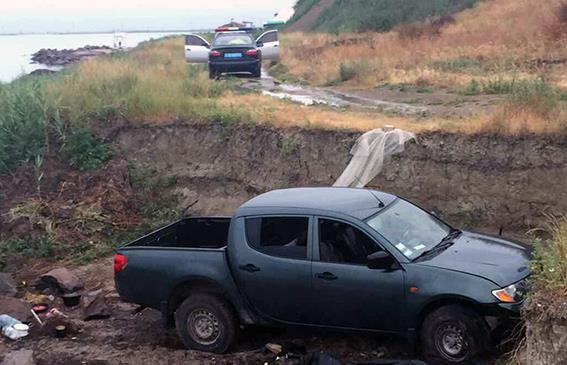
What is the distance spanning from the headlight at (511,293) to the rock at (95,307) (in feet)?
18.5

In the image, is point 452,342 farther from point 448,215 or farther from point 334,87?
point 334,87

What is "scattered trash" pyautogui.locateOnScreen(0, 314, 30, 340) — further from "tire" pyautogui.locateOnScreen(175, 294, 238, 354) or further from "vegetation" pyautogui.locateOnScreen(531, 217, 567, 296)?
"vegetation" pyautogui.locateOnScreen(531, 217, 567, 296)

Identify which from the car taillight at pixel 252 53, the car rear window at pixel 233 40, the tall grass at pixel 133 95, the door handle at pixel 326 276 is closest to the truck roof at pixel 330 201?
the door handle at pixel 326 276

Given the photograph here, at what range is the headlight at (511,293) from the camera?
716 centimetres

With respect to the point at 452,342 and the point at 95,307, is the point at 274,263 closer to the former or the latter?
the point at 452,342

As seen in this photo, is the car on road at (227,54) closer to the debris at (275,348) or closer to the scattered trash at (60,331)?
the scattered trash at (60,331)

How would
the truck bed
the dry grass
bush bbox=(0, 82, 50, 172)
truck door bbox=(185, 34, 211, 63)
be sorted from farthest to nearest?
truck door bbox=(185, 34, 211, 63)
the dry grass
bush bbox=(0, 82, 50, 172)
the truck bed

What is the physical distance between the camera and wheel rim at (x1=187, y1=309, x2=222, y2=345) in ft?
28.7

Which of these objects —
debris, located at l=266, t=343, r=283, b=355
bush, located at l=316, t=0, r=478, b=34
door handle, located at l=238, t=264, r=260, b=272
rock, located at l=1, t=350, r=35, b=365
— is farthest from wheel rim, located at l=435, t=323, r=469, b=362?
bush, located at l=316, t=0, r=478, b=34

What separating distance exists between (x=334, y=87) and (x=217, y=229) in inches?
592

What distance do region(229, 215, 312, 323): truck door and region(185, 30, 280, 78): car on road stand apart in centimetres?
1735

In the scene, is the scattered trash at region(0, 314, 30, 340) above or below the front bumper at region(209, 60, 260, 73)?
below

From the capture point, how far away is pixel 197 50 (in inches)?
1088

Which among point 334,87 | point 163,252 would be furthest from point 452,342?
point 334,87
